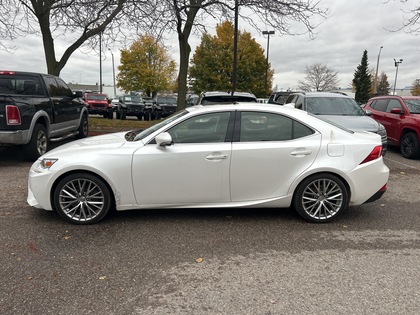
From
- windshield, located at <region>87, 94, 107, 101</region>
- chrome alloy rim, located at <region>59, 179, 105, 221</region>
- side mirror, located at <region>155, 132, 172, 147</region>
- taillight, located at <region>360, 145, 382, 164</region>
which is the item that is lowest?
chrome alloy rim, located at <region>59, 179, 105, 221</region>

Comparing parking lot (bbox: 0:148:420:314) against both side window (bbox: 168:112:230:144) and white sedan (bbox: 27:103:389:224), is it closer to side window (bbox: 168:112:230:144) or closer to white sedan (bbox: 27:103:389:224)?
white sedan (bbox: 27:103:389:224)

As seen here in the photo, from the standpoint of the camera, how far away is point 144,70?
137 feet

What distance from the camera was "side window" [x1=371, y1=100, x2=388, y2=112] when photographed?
10.4m

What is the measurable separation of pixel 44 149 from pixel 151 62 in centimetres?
3762

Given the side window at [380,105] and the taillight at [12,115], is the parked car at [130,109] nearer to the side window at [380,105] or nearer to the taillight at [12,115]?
the side window at [380,105]

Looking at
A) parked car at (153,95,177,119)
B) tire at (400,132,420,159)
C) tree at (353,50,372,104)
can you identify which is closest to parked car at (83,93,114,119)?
parked car at (153,95,177,119)

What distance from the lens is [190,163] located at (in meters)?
4.05

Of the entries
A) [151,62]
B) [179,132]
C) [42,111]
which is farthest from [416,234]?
[151,62]

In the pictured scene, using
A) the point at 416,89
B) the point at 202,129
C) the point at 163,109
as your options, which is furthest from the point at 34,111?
the point at 416,89

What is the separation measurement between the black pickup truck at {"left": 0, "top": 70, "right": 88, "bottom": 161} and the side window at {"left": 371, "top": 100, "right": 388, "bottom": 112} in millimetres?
9240

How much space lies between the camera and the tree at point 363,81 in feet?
194

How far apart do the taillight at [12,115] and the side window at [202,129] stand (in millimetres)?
4229

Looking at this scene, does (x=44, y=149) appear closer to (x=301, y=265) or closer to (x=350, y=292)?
(x=301, y=265)

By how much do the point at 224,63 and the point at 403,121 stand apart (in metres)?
30.1
